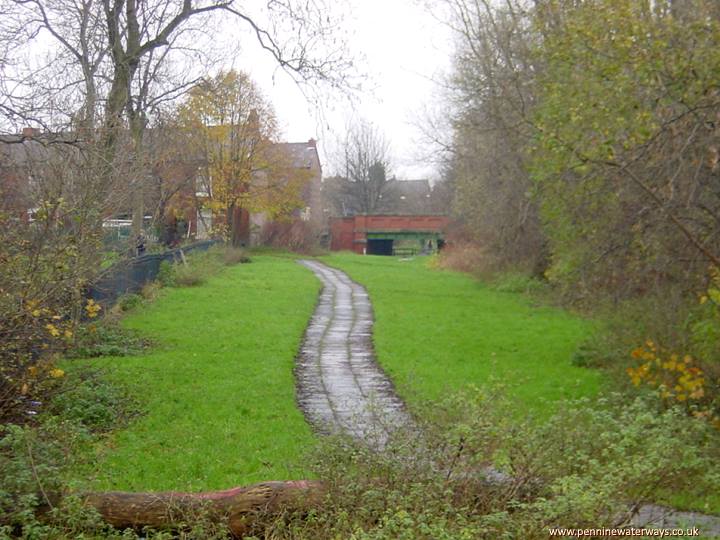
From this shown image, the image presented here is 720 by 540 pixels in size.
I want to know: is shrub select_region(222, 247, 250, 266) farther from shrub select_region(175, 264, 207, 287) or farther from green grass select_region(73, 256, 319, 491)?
green grass select_region(73, 256, 319, 491)

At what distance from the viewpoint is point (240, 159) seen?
4659 centimetres

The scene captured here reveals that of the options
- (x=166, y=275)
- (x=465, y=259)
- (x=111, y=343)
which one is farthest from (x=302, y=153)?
(x=111, y=343)

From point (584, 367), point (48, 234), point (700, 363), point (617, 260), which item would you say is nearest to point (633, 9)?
point (617, 260)

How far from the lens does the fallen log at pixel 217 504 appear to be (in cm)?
597

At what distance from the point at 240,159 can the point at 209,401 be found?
1454 inches

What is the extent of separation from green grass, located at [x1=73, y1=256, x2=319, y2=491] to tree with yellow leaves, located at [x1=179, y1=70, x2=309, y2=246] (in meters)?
23.8

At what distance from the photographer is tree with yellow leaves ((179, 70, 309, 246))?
43969 millimetres

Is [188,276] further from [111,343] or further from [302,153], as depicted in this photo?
[302,153]

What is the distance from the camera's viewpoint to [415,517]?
5.31 metres

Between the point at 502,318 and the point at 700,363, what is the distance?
11.7 metres

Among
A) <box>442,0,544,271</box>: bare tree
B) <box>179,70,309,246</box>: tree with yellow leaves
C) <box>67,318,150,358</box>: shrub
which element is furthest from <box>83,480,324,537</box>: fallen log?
<box>179,70,309,246</box>: tree with yellow leaves

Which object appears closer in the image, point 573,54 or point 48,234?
point 48,234

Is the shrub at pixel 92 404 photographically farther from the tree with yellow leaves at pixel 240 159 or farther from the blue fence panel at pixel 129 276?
the tree with yellow leaves at pixel 240 159

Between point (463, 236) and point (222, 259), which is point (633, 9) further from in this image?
point (463, 236)
